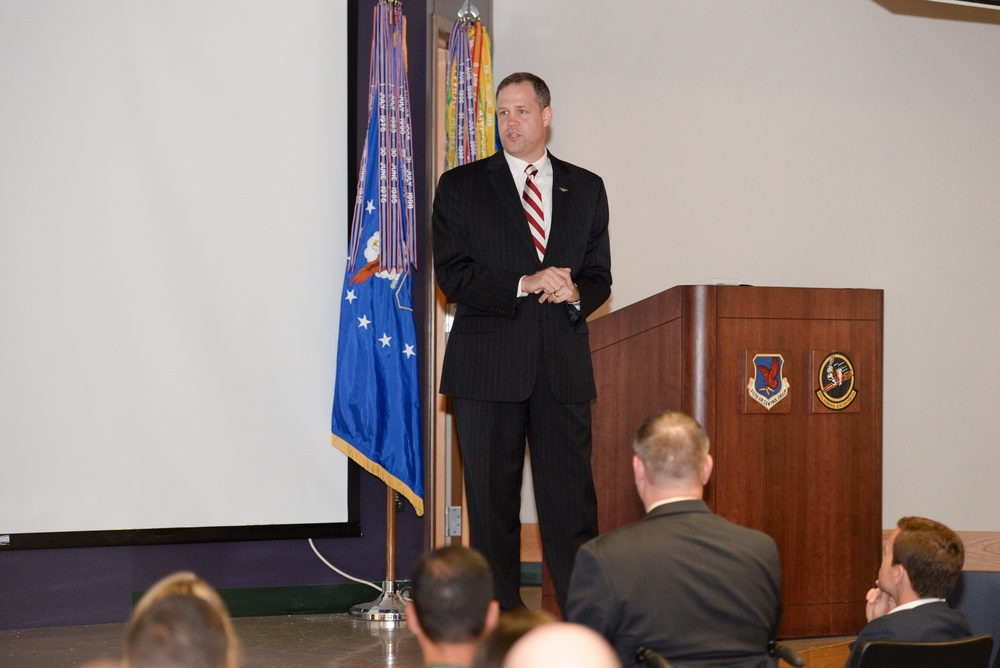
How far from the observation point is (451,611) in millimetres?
1798

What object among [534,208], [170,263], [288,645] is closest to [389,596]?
[288,645]

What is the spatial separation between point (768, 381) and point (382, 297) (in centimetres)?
193

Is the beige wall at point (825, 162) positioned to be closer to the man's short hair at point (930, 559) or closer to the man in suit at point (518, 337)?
the man in suit at point (518, 337)

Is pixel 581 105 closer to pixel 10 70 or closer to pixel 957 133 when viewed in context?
pixel 957 133

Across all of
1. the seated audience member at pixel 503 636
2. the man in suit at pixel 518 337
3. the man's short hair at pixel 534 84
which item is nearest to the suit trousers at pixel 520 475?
the man in suit at pixel 518 337

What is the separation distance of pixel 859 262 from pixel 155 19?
3.86 meters

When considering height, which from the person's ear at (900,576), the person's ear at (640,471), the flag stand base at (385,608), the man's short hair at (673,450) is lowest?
the flag stand base at (385,608)

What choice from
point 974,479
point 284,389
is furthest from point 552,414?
point 974,479

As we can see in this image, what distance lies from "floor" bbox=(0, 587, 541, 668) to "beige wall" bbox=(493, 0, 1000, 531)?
235 cm

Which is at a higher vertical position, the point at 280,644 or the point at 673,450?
the point at 673,450

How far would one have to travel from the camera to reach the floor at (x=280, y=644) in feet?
12.3

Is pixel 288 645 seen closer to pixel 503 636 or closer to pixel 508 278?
pixel 508 278

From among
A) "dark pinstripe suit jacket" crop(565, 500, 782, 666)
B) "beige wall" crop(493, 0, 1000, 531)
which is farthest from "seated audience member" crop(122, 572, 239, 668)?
"beige wall" crop(493, 0, 1000, 531)

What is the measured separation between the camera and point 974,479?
19.4 feet
